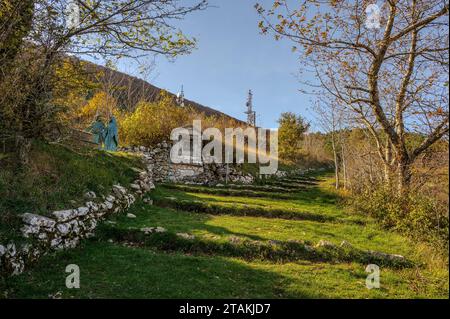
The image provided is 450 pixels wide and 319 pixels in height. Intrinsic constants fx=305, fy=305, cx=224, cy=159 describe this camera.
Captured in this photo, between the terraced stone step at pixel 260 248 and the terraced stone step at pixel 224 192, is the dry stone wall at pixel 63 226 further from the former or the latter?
the terraced stone step at pixel 224 192

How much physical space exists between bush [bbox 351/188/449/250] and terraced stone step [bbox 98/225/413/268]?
1.57 meters

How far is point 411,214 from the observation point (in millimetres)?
8992

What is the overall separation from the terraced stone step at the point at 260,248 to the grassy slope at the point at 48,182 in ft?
4.54

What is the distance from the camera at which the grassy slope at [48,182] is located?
5977mm

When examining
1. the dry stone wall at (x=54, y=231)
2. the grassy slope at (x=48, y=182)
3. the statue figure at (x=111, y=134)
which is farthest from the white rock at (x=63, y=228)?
the statue figure at (x=111, y=134)

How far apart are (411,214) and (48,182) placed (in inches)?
391

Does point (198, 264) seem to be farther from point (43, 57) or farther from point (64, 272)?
point (43, 57)

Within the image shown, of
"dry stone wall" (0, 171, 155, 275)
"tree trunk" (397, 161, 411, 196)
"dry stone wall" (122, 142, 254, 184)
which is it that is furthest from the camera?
"dry stone wall" (122, 142, 254, 184)

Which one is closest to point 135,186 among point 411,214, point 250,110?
point 411,214

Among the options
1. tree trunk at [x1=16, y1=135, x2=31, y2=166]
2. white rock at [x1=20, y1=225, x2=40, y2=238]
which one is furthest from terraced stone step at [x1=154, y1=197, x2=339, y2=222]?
white rock at [x1=20, y1=225, x2=40, y2=238]

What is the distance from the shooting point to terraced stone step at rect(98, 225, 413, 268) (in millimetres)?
6863

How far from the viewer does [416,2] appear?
9.70 meters

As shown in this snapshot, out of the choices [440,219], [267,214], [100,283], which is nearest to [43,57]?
[100,283]

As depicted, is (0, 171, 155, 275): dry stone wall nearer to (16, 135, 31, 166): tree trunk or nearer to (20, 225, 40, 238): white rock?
(20, 225, 40, 238): white rock
